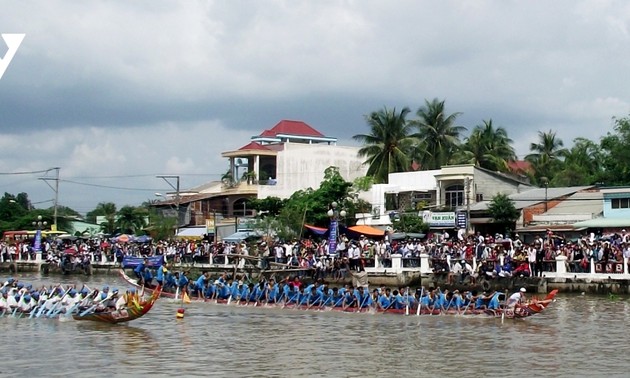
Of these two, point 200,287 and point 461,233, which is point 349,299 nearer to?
point 200,287

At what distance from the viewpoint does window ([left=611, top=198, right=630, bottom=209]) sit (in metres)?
44.0

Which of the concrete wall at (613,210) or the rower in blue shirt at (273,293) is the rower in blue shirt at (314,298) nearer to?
the rower in blue shirt at (273,293)

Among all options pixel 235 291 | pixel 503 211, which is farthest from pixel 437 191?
pixel 235 291

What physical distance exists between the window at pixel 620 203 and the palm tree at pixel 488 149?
53.2ft

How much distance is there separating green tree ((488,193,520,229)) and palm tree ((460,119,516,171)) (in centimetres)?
1248

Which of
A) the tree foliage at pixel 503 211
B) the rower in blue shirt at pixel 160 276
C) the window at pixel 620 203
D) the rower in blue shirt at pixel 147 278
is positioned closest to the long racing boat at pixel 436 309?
the rower in blue shirt at pixel 160 276

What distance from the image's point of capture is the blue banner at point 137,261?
45406mm

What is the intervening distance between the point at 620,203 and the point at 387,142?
1903cm

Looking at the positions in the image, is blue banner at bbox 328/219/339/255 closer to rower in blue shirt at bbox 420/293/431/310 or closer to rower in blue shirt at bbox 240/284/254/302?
rower in blue shirt at bbox 240/284/254/302

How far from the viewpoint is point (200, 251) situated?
49125 millimetres

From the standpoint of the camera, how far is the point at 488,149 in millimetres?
62594

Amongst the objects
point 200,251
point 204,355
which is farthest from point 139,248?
point 204,355

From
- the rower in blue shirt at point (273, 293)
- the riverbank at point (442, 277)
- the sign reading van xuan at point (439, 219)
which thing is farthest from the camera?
the sign reading van xuan at point (439, 219)

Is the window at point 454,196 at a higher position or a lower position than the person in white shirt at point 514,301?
higher
